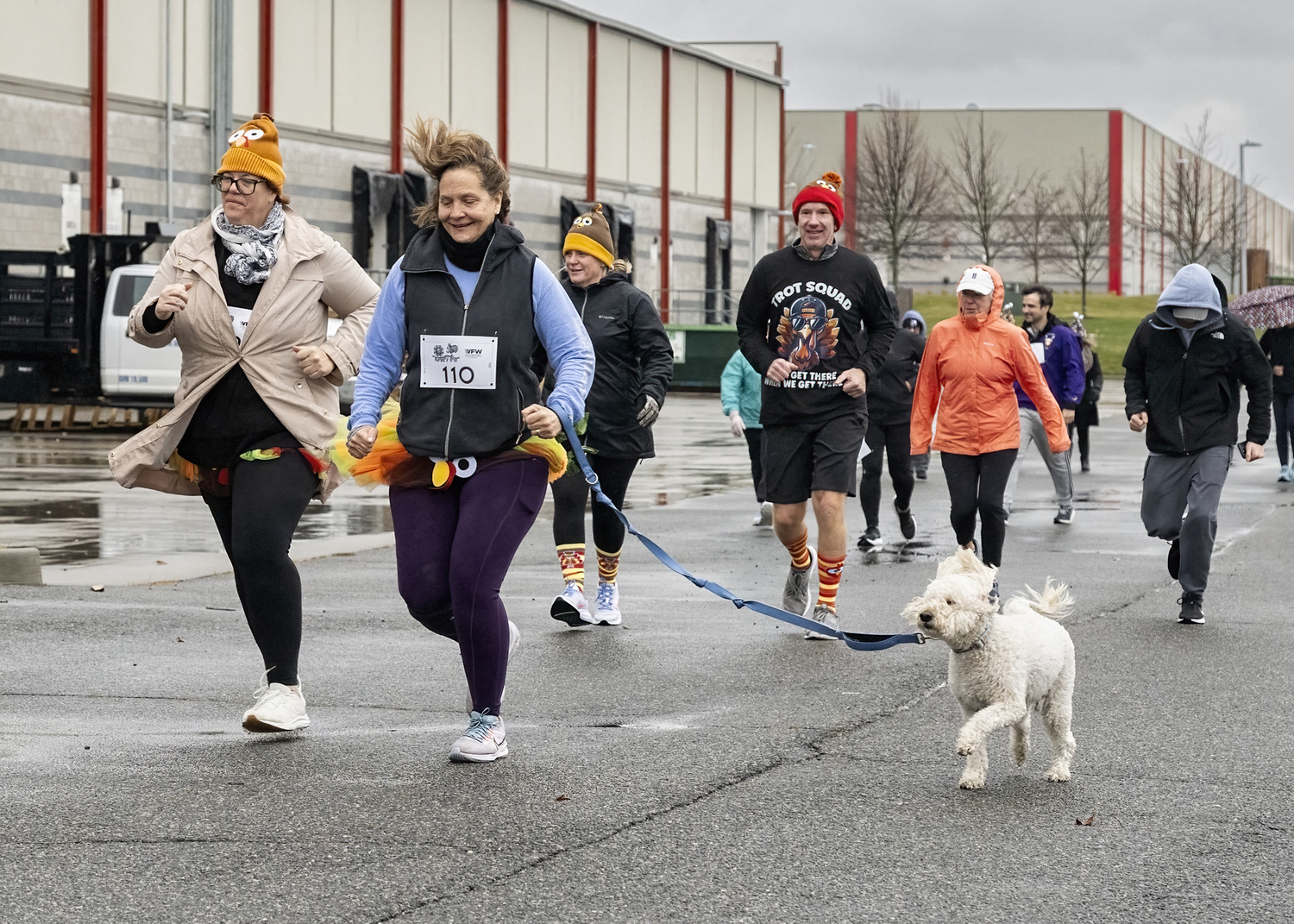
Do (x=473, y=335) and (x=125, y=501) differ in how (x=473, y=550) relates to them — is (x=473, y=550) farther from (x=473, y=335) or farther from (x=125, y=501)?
(x=125, y=501)

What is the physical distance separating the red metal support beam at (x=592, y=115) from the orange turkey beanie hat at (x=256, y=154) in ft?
146

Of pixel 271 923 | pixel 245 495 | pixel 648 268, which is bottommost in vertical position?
pixel 271 923

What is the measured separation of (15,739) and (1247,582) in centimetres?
770

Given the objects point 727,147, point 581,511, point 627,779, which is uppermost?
point 727,147

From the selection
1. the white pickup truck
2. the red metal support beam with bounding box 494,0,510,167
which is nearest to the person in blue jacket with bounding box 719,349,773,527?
the white pickup truck

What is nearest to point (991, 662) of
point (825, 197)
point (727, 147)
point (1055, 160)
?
point (825, 197)

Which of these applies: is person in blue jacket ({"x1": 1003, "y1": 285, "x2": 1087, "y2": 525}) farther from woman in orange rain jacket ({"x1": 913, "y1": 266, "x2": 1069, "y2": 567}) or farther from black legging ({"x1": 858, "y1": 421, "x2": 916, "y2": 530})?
woman in orange rain jacket ({"x1": 913, "y1": 266, "x2": 1069, "y2": 567})

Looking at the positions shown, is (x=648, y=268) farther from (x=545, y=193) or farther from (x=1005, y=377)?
(x=1005, y=377)

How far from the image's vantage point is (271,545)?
6.09 m

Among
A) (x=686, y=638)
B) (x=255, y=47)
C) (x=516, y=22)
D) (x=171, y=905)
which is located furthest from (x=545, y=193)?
(x=171, y=905)

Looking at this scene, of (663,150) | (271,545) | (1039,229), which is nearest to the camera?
(271,545)

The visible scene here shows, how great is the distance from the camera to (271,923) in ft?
13.4

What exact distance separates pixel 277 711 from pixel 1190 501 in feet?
17.8

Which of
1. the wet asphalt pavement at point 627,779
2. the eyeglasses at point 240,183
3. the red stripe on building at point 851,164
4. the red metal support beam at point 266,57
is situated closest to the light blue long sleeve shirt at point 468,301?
the eyeglasses at point 240,183
